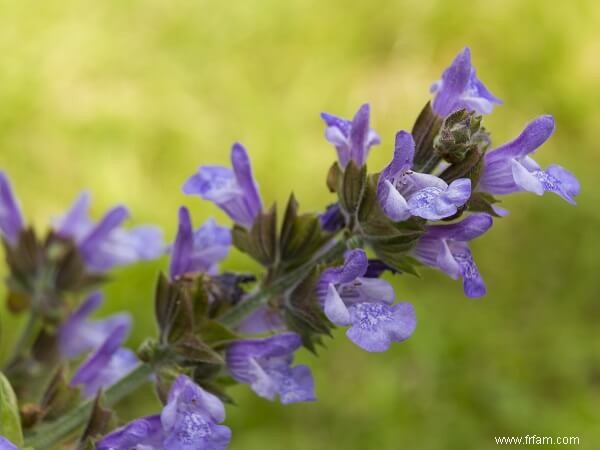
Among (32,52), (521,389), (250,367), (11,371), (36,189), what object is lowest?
(521,389)

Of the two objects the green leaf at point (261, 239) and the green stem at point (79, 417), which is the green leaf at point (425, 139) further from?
the green stem at point (79, 417)

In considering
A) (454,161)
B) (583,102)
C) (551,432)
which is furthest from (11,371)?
(583,102)

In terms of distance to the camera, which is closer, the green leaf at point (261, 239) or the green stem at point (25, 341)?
the green leaf at point (261, 239)

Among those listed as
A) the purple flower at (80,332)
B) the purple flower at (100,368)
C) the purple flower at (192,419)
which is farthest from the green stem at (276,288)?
the purple flower at (80,332)

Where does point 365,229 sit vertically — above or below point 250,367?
above

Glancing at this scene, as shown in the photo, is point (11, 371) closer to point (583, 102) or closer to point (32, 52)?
point (32, 52)
